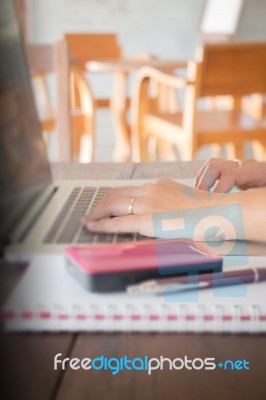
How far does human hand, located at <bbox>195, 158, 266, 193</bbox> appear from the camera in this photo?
16.7 inches

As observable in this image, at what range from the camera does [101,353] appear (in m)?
0.22

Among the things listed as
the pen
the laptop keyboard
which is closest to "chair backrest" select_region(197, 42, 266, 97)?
the laptop keyboard

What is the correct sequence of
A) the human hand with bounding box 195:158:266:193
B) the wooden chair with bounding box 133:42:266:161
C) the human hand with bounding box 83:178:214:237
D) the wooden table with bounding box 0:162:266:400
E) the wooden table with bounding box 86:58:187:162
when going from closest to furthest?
the wooden table with bounding box 0:162:266:400, the human hand with bounding box 83:178:214:237, the human hand with bounding box 195:158:266:193, the wooden chair with bounding box 133:42:266:161, the wooden table with bounding box 86:58:187:162

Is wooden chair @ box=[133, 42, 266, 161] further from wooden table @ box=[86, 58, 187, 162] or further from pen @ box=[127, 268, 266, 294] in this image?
pen @ box=[127, 268, 266, 294]

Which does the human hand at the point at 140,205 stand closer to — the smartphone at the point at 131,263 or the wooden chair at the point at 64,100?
the smartphone at the point at 131,263

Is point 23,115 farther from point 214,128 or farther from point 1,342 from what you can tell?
point 214,128

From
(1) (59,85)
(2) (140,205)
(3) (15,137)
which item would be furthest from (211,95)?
(3) (15,137)

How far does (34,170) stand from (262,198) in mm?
131

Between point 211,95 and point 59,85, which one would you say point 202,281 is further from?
point 211,95

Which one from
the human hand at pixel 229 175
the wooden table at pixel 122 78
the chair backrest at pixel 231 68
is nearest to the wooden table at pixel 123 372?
the human hand at pixel 229 175

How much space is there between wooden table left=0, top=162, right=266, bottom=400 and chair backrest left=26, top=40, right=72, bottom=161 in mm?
541

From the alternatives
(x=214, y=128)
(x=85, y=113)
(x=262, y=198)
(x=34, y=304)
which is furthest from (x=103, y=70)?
(x=34, y=304)

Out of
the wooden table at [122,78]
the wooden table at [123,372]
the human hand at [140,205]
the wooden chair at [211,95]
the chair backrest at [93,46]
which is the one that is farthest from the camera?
the chair backrest at [93,46]

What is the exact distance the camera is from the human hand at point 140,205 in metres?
0.31
